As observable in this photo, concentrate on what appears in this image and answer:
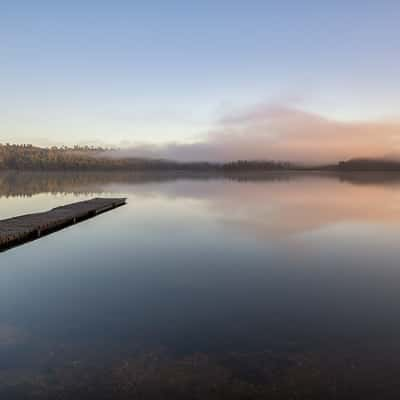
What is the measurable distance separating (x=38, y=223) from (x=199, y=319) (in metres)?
23.0

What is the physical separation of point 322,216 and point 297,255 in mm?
21010

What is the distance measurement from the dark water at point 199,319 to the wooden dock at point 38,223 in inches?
56.0

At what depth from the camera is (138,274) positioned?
61.7ft

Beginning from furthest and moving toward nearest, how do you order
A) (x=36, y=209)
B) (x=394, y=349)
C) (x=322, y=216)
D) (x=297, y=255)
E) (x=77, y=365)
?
(x=36, y=209), (x=322, y=216), (x=297, y=255), (x=394, y=349), (x=77, y=365)

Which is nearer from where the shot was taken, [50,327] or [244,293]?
[50,327]

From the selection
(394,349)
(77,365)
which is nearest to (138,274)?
(77,365)

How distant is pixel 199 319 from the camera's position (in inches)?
506

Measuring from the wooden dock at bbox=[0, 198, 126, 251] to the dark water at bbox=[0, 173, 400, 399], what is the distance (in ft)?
4.66

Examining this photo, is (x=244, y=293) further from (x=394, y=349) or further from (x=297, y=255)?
(x=297, y=255)

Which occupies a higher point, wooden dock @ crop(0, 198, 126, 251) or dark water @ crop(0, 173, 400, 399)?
wooden dock @ crop(0, 198, 126, 251)

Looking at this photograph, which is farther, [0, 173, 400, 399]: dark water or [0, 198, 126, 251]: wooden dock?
[0, 198, 126, 251]: wooden dock

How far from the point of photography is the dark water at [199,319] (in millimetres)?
9008

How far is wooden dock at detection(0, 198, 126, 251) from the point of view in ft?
85.3

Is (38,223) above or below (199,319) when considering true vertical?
above
